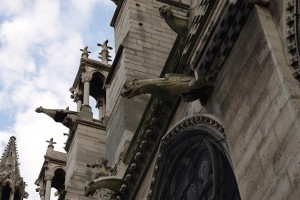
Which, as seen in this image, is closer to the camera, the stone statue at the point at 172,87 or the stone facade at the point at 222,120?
the stone facade at the point at 222,120

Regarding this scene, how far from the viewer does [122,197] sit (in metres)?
12.6

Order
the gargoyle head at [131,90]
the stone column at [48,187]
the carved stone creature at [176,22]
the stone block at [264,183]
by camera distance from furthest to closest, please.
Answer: the stone column at [48,187]
the carved stone creature at [176,22]
the gargoyle head at [131,90]
the stone block at [264,183]

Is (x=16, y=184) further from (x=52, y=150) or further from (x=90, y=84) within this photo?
(x=90, y=84)

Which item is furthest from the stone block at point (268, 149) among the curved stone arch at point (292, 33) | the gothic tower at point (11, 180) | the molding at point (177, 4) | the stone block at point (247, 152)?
the gothic tower at point (11, 180)

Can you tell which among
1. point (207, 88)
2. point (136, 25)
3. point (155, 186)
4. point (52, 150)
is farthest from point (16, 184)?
point (207, 88)

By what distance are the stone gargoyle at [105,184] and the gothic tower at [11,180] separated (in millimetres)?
12806

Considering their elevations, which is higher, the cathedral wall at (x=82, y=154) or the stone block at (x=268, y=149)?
the stone block at (x=268, y=149)

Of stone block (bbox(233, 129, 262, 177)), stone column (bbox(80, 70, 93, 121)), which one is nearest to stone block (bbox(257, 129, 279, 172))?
stone block (bbox(233, 129, 262, 177))

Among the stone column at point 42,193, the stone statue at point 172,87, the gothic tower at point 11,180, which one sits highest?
the stone statue at point 172,87

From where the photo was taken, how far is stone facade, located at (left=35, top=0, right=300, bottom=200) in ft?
25.2

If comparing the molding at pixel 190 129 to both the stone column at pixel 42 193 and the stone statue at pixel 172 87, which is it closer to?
the stone statue at pixel 172 87

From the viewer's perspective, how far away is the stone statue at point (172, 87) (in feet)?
32.2

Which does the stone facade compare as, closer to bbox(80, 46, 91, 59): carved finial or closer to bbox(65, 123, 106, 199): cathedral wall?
bbox(65, 123, 106, 199): cathedral wall

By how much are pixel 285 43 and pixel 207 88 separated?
5.59ft
